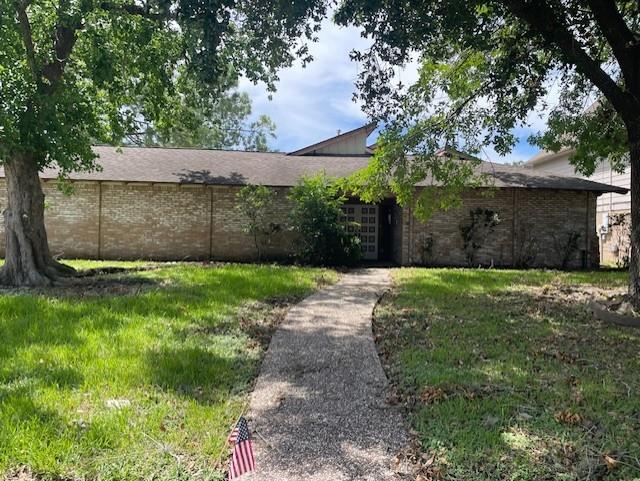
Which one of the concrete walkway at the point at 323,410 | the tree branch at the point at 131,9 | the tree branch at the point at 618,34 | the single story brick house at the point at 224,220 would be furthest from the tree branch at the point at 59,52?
the tree branch at the point at 618,34

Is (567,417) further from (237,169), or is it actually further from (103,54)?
(237,169)

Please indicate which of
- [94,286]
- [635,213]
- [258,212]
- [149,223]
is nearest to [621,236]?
[635,213]

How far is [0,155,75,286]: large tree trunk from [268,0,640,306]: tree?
7456 mm

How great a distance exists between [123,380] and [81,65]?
390 inches

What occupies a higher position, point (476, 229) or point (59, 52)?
point (59, 52)

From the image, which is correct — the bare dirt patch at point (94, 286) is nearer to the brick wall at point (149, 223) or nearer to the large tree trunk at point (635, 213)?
the brick wall at point (149, 223)

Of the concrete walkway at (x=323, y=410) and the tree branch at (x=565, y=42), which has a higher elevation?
the tree branch at (x=565, y=42)

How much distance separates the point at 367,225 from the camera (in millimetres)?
18188

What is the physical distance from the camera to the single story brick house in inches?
634

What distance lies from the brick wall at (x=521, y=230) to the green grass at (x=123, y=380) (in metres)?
9.29

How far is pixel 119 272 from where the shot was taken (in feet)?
40.4

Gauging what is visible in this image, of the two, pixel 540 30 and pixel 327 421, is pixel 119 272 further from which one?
pixel 540 30

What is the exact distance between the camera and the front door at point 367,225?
1806 centimetres

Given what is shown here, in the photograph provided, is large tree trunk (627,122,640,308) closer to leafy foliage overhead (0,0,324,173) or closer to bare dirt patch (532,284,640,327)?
bare dirt patch (532,284,640,327)
